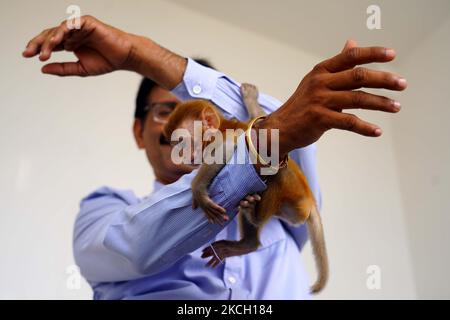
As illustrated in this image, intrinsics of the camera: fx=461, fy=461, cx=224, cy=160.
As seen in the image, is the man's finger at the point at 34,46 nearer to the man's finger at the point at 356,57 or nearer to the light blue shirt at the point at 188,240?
the light blue shirt at the point at 188,240

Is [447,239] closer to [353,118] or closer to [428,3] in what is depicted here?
[428,3]

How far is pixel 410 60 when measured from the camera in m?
1.53

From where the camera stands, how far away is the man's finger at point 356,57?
497 millimetres

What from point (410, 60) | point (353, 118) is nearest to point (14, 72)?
point (410, 60)

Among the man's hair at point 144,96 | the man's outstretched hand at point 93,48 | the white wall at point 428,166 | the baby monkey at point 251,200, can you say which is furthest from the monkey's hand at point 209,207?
the white wall at point 428,166

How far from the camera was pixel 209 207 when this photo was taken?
0.72 m

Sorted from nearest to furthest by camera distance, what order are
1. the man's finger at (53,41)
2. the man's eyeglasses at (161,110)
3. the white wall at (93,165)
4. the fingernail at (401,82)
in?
the fingernail at (401,82), the man's finger at (53,41), the man's eyeglasses at (161,110), the white wall at (93,165)

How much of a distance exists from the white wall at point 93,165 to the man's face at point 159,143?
0.43 m

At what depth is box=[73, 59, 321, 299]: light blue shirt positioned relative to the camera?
2.55 feet

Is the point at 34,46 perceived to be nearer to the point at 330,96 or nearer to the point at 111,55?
the point at 111,55

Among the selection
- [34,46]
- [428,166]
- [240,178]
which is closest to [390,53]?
[240,178]

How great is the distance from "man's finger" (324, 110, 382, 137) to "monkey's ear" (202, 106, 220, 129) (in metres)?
0.27

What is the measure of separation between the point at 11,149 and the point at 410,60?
1.55 metres
